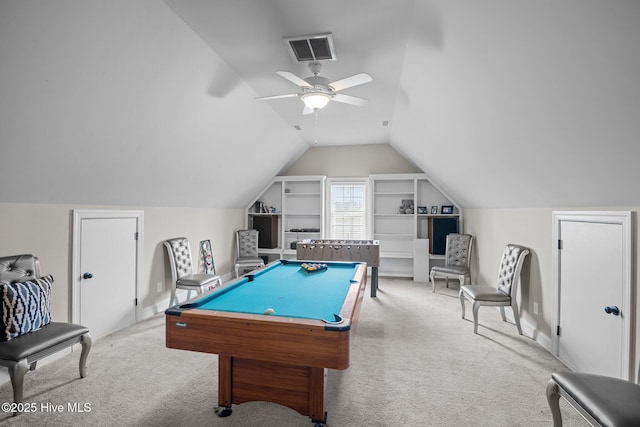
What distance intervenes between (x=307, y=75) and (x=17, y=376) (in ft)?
11.5

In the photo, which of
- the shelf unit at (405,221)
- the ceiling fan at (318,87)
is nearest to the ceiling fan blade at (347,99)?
the ceiling fan at (318,87)

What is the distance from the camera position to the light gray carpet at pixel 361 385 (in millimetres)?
2076

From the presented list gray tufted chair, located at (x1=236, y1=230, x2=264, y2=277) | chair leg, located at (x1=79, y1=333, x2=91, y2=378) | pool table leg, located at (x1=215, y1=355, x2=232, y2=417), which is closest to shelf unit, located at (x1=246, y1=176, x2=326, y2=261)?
gray tufted chair, located at (x1=236, y1=230, x2=264, y2=277)

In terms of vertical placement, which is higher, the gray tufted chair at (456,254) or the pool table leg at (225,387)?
the gray tufted chair at (456,254)

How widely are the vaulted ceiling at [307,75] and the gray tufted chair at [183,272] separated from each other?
2.55 ft

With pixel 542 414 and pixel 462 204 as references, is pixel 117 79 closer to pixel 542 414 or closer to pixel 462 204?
pixel 542 414

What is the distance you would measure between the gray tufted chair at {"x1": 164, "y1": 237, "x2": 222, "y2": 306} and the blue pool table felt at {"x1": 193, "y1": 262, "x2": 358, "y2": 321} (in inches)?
45.3

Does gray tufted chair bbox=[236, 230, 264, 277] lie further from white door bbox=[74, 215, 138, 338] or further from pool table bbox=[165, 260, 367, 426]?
pool table bbox=[165, 260, 367, 426]

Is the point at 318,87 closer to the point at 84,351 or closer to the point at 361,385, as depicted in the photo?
the point at 361,385

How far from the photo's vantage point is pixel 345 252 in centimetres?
509

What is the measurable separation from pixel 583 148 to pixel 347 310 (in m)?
A: 1.95

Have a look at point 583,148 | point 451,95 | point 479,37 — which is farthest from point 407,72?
point 583,148

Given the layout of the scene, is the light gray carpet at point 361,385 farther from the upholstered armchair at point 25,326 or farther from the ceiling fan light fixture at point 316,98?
the ceiling fan light fixture at point 316,98

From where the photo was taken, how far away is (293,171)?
7.20m
